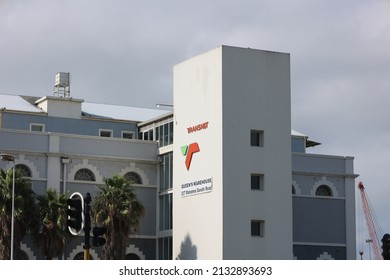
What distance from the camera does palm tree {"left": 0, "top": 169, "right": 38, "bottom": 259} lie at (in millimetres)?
52312

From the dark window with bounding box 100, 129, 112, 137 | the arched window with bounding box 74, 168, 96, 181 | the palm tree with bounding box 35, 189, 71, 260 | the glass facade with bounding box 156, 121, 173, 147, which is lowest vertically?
the palm tree with bounding box 35, 189, 71, 260

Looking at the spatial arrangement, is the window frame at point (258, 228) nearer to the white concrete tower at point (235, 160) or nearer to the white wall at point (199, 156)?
the white concrete tower at point (235, 160)

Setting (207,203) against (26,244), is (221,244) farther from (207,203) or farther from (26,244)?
(26,244)

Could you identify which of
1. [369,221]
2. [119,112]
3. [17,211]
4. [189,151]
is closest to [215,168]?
[189,151]

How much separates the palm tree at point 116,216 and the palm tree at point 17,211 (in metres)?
3.39

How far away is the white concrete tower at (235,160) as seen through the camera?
54.5 meters

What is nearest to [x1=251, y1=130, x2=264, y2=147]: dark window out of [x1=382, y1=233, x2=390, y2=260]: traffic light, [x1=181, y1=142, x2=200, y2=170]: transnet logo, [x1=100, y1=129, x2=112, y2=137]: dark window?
[x1=181, y1=142, x2=200, y2=170]: transnet logo

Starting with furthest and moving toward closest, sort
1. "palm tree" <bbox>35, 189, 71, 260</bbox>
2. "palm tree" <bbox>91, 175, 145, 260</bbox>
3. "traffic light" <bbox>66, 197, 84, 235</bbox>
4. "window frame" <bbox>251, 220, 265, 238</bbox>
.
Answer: "window frame" <bbox>251, 220, 265, 238</bbox>
"palm tree" <bbox>91, 175, 145, 260</bbox>
"palm tree" <bbox>35, 189, 71, 260</bbox>
"traffic light" <bbox>66, 197, 84, 235</bbox>

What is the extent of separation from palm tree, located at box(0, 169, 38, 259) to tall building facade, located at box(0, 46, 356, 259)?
3467 mm

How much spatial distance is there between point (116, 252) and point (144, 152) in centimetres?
998

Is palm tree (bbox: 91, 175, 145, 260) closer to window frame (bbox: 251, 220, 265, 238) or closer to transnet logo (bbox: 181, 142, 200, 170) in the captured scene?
transnet logo (bbox: 181, 142, 200, 170)

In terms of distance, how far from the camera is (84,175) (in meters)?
60.6
